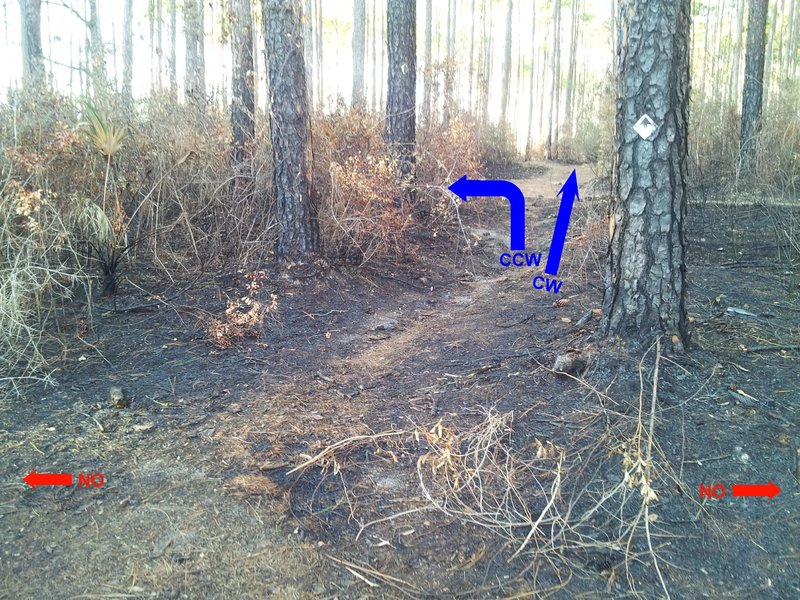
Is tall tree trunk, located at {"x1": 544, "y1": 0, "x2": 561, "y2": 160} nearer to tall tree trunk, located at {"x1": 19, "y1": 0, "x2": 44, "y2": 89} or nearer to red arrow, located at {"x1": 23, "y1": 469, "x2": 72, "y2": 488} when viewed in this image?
tall tree trunk, located at {"x1": 19, "y1": 0, "x2": 44, "y2": 89}

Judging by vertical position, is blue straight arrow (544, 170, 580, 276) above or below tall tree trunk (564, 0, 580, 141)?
below

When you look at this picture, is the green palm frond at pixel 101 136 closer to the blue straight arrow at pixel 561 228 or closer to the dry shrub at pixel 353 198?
the dry shrub at pixel 353 198

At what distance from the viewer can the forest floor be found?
2393mm

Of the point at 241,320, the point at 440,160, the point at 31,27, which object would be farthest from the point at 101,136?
the point at 31,27

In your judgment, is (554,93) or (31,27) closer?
(31,27)

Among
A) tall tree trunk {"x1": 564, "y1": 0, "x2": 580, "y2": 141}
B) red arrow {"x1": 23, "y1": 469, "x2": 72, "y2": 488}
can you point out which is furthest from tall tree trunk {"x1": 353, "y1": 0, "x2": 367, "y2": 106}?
red arrow {"x1": 23, "y1": 469, "x2": 72, "y2": 488}

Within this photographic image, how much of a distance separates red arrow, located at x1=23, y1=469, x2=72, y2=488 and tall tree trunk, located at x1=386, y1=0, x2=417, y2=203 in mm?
6255

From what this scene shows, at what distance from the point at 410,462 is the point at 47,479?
1679mm

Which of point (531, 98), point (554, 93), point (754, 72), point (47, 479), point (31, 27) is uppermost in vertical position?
point (531, 98)

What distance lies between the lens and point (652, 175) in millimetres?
3492

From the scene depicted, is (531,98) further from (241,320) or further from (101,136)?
(241,320)

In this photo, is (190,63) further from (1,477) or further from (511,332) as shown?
(1,477)

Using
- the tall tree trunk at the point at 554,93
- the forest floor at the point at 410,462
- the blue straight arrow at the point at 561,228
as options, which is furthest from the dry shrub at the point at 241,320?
the tall tree trunk at the point at 554,93

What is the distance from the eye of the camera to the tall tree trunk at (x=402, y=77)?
871cm
